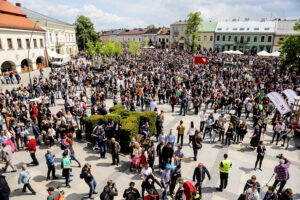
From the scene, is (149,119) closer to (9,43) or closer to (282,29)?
(9,43)

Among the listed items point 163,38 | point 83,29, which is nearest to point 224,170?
point 83,29

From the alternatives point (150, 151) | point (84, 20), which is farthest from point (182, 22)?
point (150, 151)

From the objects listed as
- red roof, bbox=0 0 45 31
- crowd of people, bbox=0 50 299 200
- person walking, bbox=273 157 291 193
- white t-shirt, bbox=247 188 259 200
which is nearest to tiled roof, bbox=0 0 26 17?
red roof, bbox=0 0 45 31

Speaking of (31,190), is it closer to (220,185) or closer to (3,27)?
(220,185)

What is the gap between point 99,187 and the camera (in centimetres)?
782

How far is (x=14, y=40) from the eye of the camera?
2933 centimetres

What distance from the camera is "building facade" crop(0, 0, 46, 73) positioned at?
27797 millimetres

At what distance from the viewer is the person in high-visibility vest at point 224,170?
7.31 m

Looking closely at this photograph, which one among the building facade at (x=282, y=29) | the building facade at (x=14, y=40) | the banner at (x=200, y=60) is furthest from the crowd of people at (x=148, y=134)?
the building facade at (x=282, y=29)

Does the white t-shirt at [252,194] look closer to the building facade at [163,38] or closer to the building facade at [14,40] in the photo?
the building facade at [14,40]

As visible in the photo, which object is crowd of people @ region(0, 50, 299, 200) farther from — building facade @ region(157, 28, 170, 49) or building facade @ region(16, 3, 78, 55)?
building facade @ region(157, 28, 170, 49)

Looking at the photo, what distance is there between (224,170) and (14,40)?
110 feet

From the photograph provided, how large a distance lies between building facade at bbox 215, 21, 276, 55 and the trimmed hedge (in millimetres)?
57555

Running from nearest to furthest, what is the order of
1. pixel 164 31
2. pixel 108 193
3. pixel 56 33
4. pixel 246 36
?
pixel 108 193
pixel 56 33
pixel 246 36
pixel 164 31
